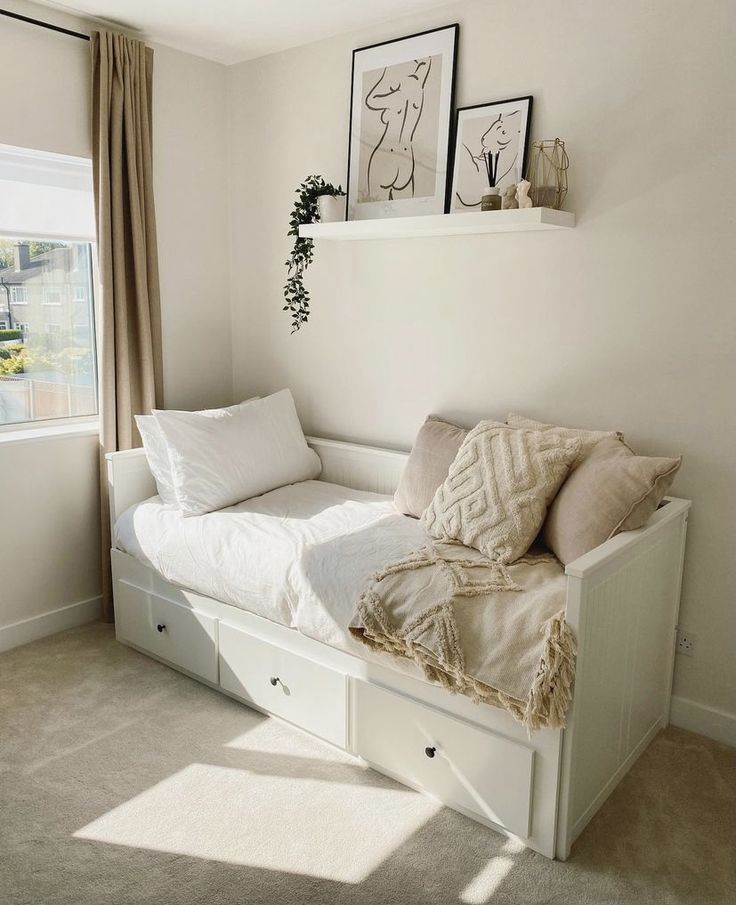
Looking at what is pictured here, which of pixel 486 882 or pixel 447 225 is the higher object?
pixel 447 225

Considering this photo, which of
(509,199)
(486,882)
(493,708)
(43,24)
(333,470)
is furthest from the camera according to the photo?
(333,470)

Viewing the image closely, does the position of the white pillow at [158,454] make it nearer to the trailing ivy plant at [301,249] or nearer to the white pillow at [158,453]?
the white pillow at [158,453]

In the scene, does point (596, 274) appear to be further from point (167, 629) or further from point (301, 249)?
point (167, 629)

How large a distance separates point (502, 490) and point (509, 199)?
101 centimetres

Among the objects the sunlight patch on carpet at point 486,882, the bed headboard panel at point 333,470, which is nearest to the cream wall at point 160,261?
the bed headboard panel at point 333,470

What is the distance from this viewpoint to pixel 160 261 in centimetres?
341

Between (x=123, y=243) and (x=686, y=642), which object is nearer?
(x=686, y=642)

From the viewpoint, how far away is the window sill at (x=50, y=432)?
120 inches

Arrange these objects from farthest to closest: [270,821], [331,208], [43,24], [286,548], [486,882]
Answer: [331,208]
[43,24]
[286,548]
[270,821]
[486,882]

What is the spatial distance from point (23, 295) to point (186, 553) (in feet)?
4.31

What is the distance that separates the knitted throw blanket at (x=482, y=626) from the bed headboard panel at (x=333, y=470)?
901 mm

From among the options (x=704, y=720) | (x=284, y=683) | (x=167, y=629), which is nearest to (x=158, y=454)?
(x=167, y=629)

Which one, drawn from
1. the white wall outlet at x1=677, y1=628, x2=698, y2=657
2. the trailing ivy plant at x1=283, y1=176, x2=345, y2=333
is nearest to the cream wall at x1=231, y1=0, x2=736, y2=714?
the white wall outlet at x1=677, y1=628, x2=698, y2=657

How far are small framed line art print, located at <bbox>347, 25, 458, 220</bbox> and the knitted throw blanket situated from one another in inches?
56.4
